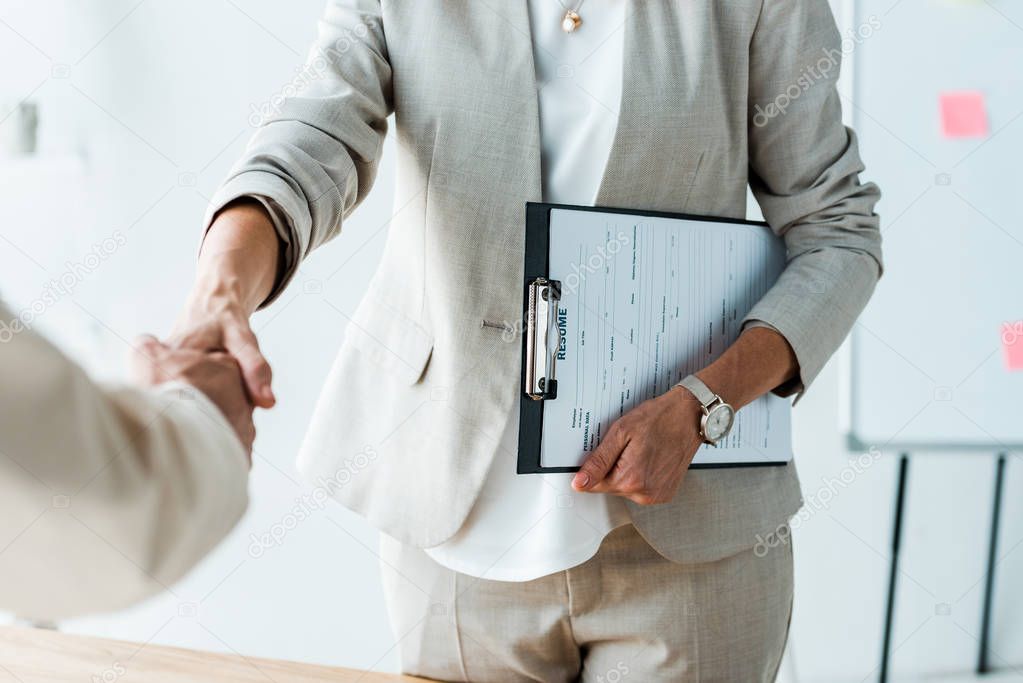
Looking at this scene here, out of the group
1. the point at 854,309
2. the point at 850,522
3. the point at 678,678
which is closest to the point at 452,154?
the point at 854,309

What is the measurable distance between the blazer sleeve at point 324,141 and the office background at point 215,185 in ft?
3.16

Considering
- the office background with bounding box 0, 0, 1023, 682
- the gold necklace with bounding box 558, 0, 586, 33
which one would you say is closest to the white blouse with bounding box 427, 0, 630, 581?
the gold necklace with bounding box 558, 0, 586, 33

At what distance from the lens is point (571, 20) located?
0.93 m

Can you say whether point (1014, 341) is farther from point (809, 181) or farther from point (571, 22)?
point (571, 22)

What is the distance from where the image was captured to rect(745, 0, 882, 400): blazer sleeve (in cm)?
93

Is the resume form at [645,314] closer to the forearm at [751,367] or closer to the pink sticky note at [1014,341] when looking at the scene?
the forearm at [751,367]

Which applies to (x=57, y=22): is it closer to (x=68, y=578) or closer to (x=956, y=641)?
(x=68, y=578)

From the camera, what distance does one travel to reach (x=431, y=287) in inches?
36.9

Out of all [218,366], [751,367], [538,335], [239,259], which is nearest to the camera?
[218,366]

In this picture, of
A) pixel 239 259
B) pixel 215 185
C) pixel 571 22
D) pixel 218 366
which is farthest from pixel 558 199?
pixel 215 185

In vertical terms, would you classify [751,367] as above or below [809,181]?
below

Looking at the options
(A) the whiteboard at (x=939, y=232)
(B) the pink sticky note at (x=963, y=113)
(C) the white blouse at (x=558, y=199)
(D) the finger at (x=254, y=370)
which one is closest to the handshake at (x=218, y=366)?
(D) the finger at (x=254, y=370)

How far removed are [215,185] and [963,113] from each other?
5.23 ft

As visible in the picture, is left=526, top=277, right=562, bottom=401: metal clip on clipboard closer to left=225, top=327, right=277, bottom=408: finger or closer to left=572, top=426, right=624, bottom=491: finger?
left=572, top=426, right=624, bottom=491: finger
